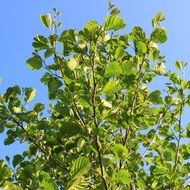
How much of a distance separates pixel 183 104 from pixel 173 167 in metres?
0.68

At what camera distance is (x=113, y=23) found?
2779mm

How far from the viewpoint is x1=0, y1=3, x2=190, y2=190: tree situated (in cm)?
282

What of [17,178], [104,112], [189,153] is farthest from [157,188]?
[17,178]

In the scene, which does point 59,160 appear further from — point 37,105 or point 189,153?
point 189,153

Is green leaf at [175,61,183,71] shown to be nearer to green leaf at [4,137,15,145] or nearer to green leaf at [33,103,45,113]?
green leaf at [33,103,45,113]

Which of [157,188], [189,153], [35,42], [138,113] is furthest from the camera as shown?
[189,153]

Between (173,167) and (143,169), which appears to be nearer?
(173,167)

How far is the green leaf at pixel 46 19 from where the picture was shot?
3064 mm

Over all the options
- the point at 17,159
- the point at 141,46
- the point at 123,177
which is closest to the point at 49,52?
the point at 141,46

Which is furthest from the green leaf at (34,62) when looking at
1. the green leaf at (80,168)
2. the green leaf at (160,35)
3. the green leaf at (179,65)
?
the green leaf at (80,168)

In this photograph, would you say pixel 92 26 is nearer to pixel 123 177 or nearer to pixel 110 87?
pixel 110 87

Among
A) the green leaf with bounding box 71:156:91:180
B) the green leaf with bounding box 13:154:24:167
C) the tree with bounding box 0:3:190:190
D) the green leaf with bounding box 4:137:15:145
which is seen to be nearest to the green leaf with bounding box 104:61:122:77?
the tree with bounding box 0:3:190:190

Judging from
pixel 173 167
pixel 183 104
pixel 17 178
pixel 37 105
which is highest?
pixel 183 104

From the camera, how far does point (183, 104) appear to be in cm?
393
